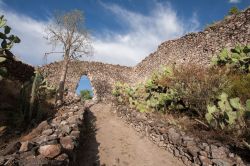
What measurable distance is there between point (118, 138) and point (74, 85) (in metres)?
15.4

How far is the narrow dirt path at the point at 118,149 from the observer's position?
7020 millimetres

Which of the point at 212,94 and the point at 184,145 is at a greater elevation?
the point at 212,94

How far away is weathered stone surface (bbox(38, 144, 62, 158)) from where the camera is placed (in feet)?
15.6

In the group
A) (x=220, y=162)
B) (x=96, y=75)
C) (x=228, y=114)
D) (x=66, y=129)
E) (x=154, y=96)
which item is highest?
(x=96, y=75)

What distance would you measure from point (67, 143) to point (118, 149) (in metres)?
2.55

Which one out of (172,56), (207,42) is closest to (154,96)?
(207,42)

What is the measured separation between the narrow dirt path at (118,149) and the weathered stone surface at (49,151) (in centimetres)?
167

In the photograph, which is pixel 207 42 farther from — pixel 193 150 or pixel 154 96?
pixel 193 150

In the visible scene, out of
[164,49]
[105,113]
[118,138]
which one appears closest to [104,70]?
[164,49]

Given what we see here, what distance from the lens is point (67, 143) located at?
5.81 m

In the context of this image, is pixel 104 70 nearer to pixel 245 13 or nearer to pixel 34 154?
pixel 245 13

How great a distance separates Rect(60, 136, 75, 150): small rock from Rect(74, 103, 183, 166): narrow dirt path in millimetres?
803

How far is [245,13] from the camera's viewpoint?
1303 cm

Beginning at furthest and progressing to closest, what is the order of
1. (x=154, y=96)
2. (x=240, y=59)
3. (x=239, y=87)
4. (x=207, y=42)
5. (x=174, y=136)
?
(x=207, y=42) → (x=154, y=96) → (x=240, y=59) → (x=239, y=87) → (x=174, y=136)
